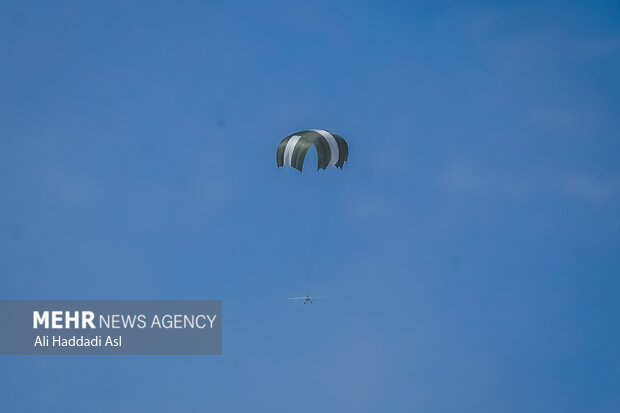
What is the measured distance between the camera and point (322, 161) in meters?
38.5

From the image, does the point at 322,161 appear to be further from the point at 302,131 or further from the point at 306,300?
the point at 306,300

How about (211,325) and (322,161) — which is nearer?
(322,161)

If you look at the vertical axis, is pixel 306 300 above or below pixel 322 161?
below

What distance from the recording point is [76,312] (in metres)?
42.8

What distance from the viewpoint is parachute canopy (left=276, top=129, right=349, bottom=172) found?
124 feet

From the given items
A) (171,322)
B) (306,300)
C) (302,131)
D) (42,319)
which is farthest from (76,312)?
(302,131)

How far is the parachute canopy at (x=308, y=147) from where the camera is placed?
37938 millimetres

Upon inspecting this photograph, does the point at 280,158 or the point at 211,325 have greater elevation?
the point at 280,158

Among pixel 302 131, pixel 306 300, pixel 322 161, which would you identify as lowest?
pixel 306 300

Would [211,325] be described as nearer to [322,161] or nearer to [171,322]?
[171,322]

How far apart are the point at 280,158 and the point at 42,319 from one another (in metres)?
21.0

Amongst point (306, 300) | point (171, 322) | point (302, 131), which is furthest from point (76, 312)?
point (302, 131)

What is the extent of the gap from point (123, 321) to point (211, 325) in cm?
627

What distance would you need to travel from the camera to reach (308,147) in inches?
1485
